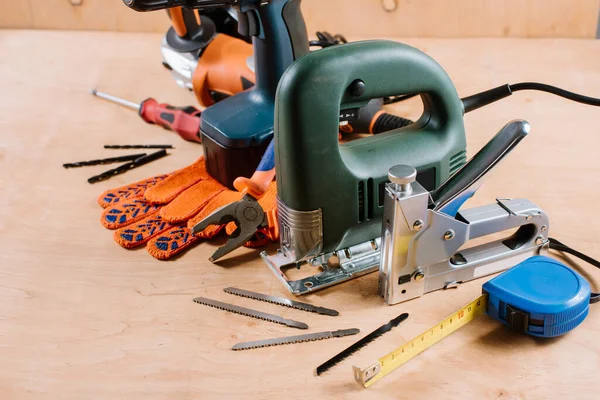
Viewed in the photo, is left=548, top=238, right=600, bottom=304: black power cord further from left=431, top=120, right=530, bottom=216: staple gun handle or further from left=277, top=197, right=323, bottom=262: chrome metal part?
left=277, top=197, right=323, bottom=262: chrome metal part

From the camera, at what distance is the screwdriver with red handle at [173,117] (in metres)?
1.43

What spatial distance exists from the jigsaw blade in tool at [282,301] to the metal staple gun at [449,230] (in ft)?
0.30

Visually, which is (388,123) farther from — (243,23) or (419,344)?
(419,344)

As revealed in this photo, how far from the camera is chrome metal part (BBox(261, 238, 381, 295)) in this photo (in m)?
0.99

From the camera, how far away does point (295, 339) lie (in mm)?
888

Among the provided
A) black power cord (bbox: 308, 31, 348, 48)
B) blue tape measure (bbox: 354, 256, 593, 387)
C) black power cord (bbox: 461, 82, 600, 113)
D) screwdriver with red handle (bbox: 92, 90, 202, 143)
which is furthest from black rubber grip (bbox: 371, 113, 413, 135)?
blue tape measure (bbox: 354, 256, 593, 387)

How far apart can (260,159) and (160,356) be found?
1.49ft

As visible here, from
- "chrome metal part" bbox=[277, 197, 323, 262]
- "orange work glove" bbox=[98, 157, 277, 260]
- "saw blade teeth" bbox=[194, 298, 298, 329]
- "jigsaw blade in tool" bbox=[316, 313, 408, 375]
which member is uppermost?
"chrome metal part" bbox=[277, 197, 323, 262]

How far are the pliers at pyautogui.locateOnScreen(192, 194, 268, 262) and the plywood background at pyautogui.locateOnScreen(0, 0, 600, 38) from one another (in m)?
1.16

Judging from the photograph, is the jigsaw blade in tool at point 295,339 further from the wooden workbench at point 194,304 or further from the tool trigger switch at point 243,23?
the tool trigger switch at point 243,23

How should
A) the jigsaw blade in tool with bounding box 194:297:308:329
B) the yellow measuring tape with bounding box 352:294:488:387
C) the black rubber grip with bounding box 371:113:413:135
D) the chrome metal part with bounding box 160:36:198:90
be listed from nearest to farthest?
1. the yellow measuring tape with bounding box 352:294:488:387
2. the jigsaw blade in tool with bounding box 194:297:308:329
3. the black rubber grip with bounding box 371:113:413:135
4. the chrome metal part with bounding box 160:36:198:90

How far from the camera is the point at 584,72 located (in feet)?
5.46

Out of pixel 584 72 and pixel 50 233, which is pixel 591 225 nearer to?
pixel 584 72

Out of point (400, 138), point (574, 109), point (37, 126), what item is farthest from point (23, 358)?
point (574, 109)
